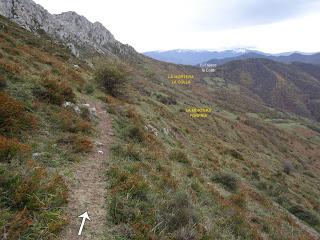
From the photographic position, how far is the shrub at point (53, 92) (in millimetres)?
12742

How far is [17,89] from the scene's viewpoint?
475 inches

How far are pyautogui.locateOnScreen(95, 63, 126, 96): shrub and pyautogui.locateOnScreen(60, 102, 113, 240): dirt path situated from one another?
12.1 meters

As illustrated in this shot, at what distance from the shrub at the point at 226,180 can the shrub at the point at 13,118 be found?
32.1ft

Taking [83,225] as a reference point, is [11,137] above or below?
above

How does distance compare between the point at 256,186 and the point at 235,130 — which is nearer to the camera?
the point at 256,186

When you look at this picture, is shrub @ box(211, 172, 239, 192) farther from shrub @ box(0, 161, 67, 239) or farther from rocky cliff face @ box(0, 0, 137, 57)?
rocky cliff face @ box(0, 0, 137, 57)

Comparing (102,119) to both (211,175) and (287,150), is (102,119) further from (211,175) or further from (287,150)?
(287,150)

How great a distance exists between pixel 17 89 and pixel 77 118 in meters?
2.58

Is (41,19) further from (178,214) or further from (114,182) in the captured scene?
(178,214)

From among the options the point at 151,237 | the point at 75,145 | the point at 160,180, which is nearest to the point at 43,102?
the point at 75,145

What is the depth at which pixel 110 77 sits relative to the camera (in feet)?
75.9

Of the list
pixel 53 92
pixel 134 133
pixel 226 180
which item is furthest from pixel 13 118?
pixel 226 180

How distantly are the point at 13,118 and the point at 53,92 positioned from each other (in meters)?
3.67

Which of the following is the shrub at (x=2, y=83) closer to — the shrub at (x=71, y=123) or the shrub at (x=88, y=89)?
the shrub at (x=71, y=123)
